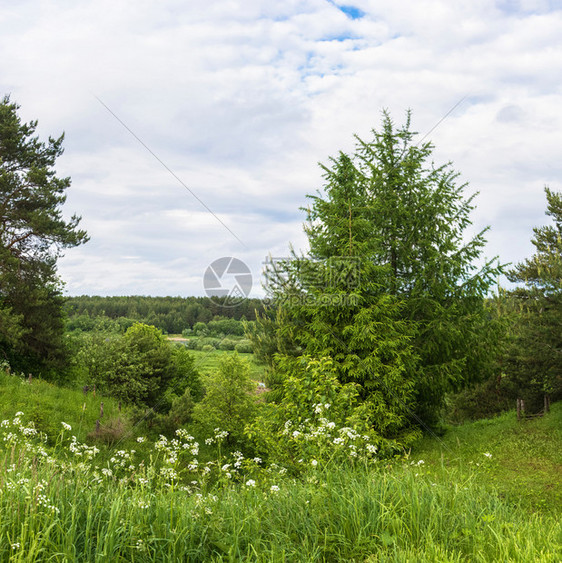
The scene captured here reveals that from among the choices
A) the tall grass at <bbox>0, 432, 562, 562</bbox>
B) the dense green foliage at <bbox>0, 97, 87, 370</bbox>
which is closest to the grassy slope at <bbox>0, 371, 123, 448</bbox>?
the dense green foliage at <bbox>0, 97, 87, 370</bbox>

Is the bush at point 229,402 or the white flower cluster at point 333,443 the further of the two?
the bush at point 229,402

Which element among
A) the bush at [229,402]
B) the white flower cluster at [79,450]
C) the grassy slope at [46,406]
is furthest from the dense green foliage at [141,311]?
the white flower cluster at [79,450]

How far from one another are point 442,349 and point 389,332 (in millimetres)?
2882

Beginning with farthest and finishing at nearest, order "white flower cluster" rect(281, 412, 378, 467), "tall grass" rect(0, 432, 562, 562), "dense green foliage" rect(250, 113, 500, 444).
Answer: "dense green foliage" rect(250, 113, 500, 444) → "white flower cluster" rect(281, 412, 378, 467) → "tall grass" rect(0, 432, 562, 562)

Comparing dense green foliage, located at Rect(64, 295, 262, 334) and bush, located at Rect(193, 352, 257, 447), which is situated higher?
dense green foliage, located at Rect(64, 295, 262, 334)

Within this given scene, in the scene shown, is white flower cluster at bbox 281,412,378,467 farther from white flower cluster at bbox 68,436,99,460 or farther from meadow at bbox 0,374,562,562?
white flower cluster at bbox 68,436,99,460

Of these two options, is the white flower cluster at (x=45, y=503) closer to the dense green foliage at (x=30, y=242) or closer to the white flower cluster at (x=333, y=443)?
the white flower cluster at (x=333, y=443)

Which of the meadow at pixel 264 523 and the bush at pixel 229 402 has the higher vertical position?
the meadow at pixel 264 523

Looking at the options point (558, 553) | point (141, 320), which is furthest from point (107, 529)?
point (141, 320)

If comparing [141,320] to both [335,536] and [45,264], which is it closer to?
[45,264]

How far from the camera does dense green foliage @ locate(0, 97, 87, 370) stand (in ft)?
72.4

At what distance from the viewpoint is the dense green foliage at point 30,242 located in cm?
2208

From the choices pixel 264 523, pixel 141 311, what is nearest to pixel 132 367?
pixel 141 311

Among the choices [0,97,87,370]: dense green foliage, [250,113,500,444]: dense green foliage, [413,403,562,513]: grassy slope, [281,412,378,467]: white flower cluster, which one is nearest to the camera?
[281,412,378,467]: white flower cluster
